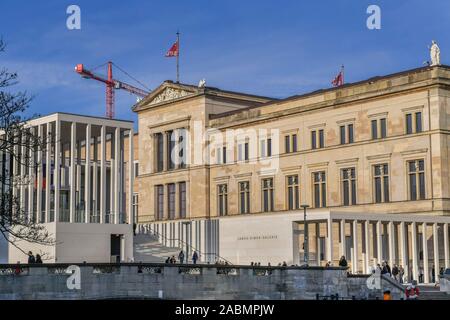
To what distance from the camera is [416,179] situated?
63.9 meters

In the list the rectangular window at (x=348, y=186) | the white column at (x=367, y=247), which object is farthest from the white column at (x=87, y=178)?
the rectangular window at (x=348, y=186)

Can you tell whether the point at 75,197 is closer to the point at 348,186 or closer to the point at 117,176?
A: the point at 117,176

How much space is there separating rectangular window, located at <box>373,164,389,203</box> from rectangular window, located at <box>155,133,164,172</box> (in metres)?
27.5

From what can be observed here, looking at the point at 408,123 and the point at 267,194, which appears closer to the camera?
the point at 408,123

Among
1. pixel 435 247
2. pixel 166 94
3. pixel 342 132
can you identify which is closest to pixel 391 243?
pixel 435 247

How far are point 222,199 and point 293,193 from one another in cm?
951

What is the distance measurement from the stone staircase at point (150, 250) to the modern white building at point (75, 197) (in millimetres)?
5367

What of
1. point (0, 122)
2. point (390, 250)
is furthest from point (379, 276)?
point (0, 122)

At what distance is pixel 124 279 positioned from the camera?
41.8 metres

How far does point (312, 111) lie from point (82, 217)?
2261cm

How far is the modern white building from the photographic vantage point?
5922 centimetres

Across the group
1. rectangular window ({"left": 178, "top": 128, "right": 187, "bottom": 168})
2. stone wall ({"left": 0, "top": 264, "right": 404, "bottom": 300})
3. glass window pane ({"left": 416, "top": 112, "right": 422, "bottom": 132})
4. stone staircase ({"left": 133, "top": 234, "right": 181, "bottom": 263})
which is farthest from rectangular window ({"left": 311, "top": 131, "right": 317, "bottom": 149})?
stone wall ({"left": 0, "top": 264, "right": 404, "bottom": 300})

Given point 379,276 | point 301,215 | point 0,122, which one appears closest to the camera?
point 0,122
